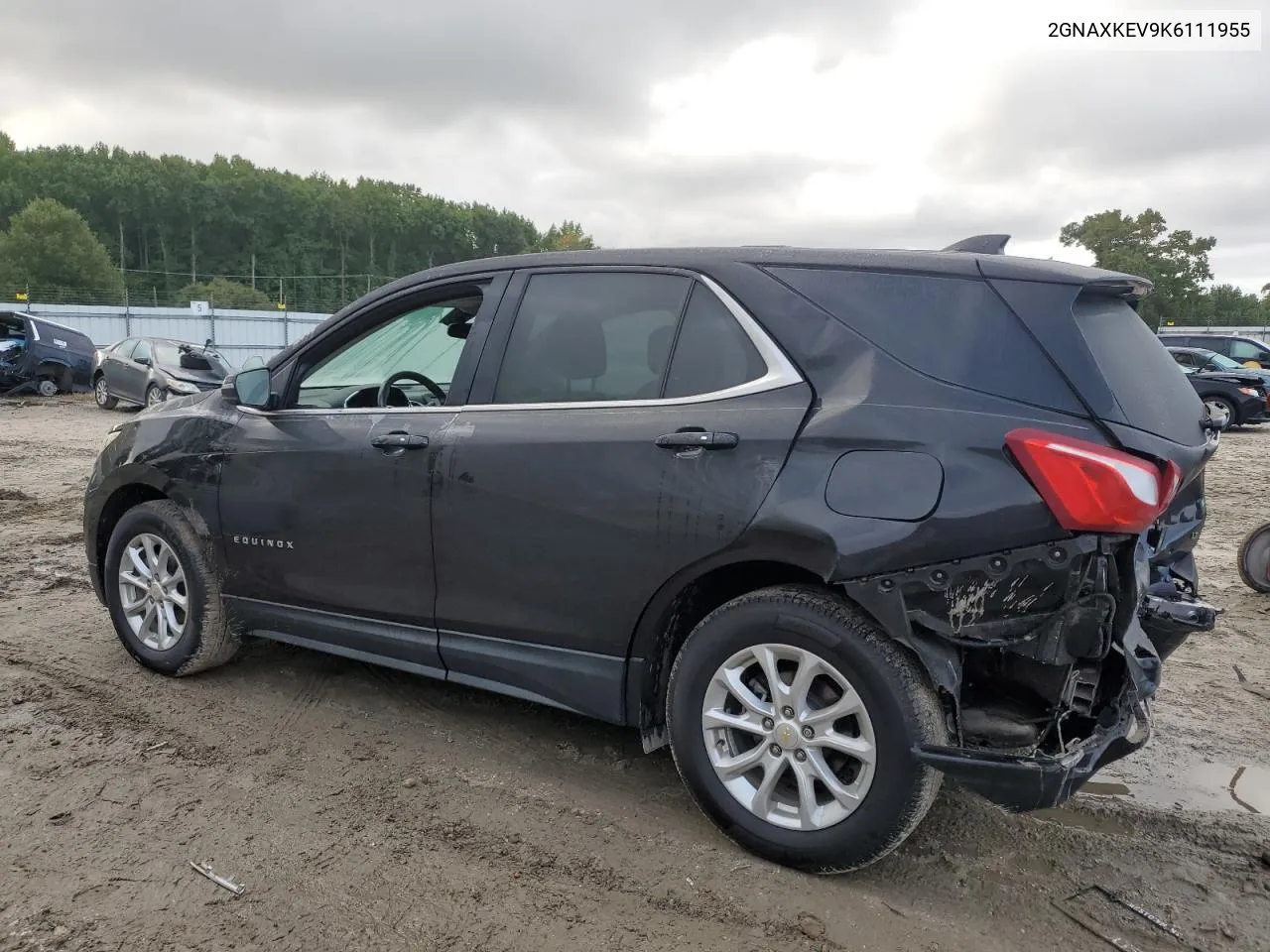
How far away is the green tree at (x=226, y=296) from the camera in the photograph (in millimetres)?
48875

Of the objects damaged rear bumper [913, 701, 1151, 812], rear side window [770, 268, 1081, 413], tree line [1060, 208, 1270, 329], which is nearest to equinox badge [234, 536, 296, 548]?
rear side window [770, 268, 1081, 413]

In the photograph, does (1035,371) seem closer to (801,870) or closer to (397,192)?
(801,870)

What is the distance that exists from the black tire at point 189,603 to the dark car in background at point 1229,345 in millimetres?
19776

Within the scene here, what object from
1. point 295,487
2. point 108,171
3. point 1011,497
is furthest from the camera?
point 108,171

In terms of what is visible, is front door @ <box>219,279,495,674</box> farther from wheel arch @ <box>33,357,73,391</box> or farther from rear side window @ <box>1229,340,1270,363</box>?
rear side window @ <box>1229,340,1270,363</box>

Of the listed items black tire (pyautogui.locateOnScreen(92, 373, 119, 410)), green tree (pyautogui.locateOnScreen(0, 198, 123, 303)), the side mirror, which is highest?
green tree (pyautogui.locateOnScreen(0, 198, 123, 303))

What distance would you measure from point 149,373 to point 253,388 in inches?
591

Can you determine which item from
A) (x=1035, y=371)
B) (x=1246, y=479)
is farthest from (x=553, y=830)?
(x=1246, y=479)

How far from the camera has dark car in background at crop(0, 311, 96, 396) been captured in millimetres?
18844

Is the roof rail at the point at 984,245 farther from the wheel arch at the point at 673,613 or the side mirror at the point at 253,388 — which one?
the side mirror at the point at 253,388

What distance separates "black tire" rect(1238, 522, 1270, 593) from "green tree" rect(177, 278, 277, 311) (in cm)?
4463

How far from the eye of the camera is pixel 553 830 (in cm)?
304

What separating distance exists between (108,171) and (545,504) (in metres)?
102

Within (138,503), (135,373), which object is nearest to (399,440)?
(138,503)
